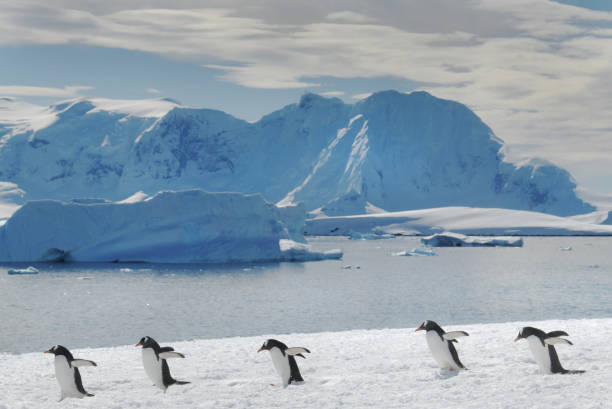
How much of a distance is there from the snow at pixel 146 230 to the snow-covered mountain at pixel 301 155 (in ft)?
216

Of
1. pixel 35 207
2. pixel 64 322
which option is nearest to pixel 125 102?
pixel 35 207

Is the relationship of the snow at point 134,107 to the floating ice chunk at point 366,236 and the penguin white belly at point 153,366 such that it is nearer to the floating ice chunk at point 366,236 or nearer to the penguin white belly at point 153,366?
the floating ice chunk at point 366,236

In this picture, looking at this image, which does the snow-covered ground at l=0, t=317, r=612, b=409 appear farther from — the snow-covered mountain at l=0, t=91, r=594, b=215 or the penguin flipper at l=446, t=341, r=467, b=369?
the snow-covered mountain at l=0, t=91, r=594, b=215

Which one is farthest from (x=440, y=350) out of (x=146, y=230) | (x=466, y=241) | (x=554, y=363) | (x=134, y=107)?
(x=134, y=107)

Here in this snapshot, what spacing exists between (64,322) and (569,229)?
78.9m

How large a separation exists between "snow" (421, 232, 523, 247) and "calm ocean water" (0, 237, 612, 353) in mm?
23696

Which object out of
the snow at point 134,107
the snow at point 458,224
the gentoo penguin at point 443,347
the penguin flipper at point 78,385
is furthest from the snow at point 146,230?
the snow at point 134,107

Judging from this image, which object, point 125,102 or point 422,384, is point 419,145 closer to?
point 125,102

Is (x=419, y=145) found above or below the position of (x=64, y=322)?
above

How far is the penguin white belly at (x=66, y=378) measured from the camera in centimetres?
728

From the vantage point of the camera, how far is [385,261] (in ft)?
142

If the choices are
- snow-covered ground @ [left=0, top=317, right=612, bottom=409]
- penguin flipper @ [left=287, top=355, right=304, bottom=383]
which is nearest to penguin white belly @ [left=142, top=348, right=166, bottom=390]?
snow-covered ground @ [left=0, top=317, right=612, bottom=409]

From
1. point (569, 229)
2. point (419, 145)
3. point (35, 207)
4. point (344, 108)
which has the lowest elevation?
point (569, 229)

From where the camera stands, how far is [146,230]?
37.8 metres
